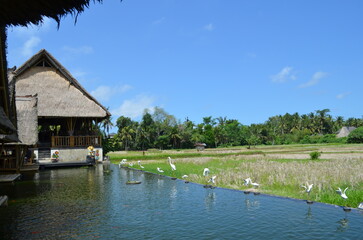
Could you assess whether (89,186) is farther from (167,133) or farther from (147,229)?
(167,133)

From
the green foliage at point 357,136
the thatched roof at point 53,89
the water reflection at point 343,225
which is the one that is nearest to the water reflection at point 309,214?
the water reflection at point 343,225

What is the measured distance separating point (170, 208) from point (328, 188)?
5406 mm

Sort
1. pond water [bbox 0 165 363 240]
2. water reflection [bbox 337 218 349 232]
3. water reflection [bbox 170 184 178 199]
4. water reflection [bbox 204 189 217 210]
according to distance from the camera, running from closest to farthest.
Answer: pond water [bbox 0 165 363 240]
water reflection [bbox 337 218 349 232]
water reflection [bbox 204 189 217 210]
water reflection [bbox 170 184 178 199]

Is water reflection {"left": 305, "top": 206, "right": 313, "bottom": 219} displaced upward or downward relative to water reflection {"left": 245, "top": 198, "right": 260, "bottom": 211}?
downward

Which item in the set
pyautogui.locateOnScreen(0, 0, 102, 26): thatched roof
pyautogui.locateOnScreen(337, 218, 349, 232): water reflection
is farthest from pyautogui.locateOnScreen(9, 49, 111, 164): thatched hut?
pyautogui.locateOnScreen(0, 0, 102, 26): thatched roof

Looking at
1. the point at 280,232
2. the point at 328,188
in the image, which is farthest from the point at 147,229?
the point at 328,188

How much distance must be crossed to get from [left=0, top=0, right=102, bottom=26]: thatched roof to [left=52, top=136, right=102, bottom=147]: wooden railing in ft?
69.9

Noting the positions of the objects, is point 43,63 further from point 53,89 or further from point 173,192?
point 173,192

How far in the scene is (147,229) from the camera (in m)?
7.23

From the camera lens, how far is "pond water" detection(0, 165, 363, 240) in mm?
6898

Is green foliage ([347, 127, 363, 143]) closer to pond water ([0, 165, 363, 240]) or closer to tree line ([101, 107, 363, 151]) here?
tree line ([101, 107, 363, 151])

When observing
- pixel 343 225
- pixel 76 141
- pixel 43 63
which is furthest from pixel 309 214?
pixel 43 63

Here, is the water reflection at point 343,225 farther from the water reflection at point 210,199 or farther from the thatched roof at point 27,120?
the thatched roof at point 27,120

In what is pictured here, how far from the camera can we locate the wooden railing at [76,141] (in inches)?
965
